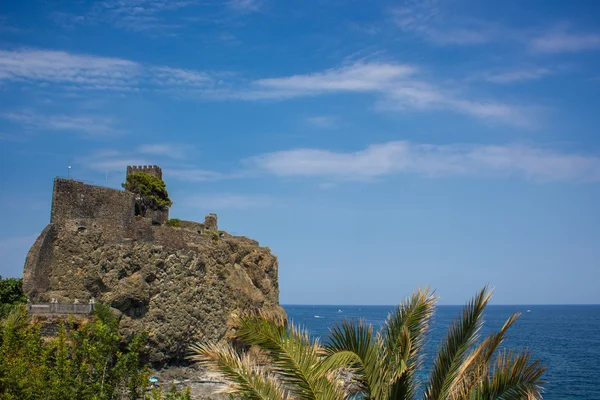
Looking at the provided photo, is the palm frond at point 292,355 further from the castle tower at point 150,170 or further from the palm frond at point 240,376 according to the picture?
the castle tower at point 150,170

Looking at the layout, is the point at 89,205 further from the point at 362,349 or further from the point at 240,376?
the point at 362,349

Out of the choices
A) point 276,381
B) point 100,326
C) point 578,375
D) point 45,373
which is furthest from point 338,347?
point 578,375

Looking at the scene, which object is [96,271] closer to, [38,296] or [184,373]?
[38,296]

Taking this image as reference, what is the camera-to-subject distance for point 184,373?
34.3 metres

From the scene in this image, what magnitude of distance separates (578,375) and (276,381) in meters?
48.7

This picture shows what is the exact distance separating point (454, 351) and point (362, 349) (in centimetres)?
146

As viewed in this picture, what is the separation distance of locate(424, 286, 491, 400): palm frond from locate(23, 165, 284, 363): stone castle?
2264 cm

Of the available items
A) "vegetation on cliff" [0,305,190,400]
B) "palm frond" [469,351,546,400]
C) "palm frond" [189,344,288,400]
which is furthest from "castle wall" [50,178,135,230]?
"palm frond" [469,351,546,400]

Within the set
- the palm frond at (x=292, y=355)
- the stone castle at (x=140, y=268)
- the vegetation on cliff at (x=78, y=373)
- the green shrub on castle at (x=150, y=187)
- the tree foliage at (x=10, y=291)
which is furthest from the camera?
the green shrub on castle at (x=150, y=187)

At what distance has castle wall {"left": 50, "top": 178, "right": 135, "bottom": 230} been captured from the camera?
96.5ft

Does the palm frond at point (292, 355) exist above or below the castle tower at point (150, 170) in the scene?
below

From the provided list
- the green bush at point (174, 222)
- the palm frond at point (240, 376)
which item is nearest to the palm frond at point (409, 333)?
the palm frond at point (240, 376)

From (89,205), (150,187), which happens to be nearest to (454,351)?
(89,205)

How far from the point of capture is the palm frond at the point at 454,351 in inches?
365
